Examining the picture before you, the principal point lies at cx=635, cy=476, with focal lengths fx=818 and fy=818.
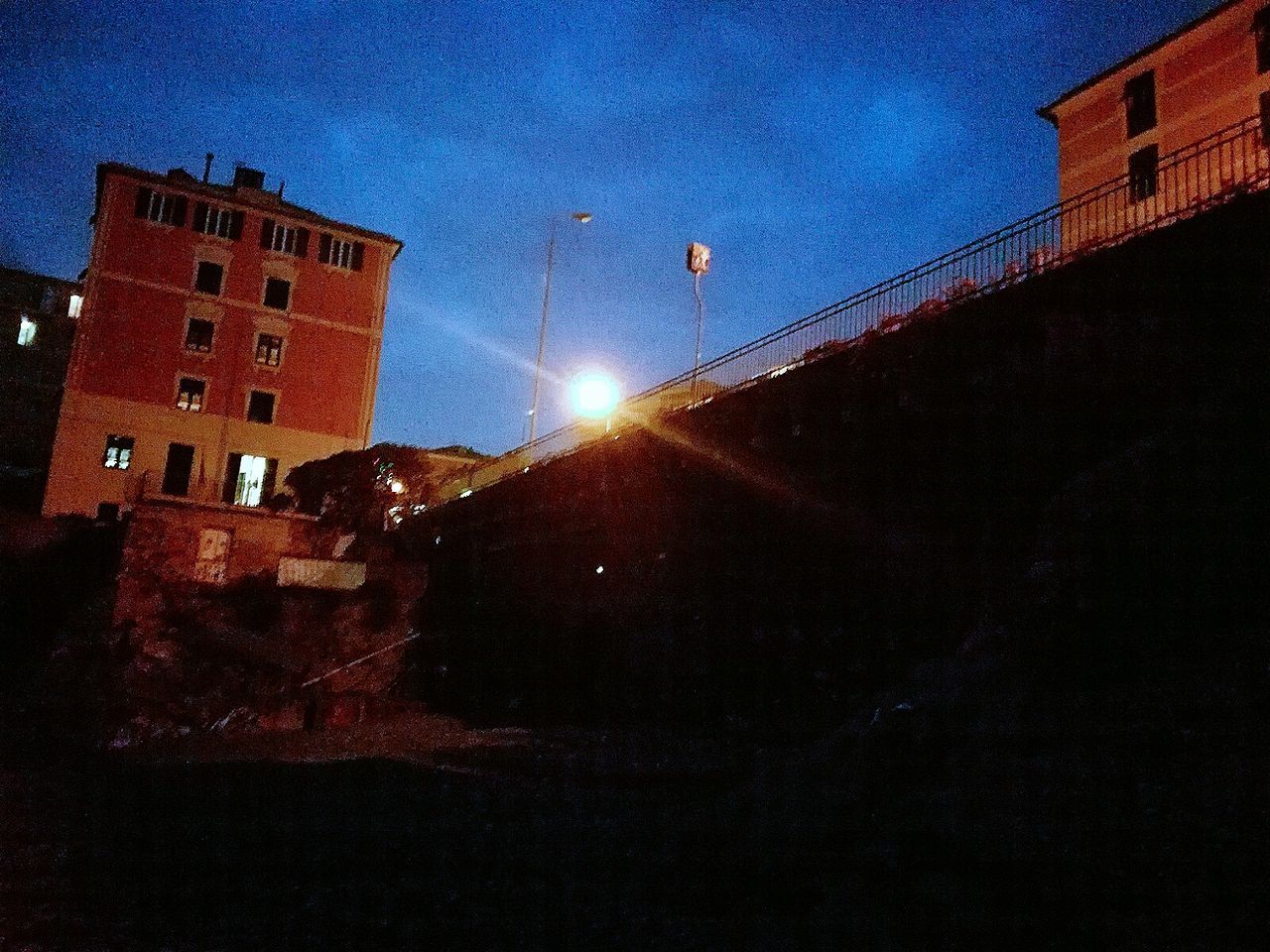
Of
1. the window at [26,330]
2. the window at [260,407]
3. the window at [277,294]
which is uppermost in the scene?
the window at [26,330]

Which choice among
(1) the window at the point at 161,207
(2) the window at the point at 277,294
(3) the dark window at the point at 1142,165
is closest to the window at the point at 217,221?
(1) the window at the point at 161,207

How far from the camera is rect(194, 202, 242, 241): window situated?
36.3 metres

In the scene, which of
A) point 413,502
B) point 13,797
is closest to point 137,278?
point 413,502

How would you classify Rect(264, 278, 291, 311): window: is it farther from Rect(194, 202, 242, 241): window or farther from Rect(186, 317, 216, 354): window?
Rect(186, 317, 216, 354): window

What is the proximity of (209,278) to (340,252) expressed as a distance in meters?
5.86

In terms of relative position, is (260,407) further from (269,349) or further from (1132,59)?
(1132,59)

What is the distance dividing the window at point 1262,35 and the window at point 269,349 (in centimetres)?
3664

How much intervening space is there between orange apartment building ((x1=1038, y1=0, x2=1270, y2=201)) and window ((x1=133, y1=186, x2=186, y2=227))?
115ft

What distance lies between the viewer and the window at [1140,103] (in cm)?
2519

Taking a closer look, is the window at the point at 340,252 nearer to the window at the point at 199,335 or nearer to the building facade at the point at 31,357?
the window at the point at 199,335

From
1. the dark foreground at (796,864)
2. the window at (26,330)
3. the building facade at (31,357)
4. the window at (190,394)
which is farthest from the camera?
the window at (26,330)

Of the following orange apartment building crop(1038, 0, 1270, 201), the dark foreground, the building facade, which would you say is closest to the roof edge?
orange apartment building crop(1038, 0, 1270, 201)

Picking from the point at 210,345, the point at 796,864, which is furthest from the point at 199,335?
the point at 796,864

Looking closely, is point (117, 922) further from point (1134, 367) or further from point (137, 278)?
point (137, 278)
